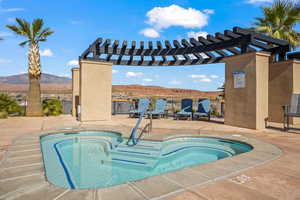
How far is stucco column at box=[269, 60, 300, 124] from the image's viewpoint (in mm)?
6379

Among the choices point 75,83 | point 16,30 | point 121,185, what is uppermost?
point 16,30

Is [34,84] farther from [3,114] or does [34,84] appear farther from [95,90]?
[95,90]

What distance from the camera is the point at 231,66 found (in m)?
6.49

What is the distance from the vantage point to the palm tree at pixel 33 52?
30.4ft

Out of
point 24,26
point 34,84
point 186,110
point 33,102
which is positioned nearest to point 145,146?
point 186,110

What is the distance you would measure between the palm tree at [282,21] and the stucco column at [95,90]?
7820mm

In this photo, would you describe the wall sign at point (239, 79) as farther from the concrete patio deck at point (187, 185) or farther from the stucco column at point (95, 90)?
the stucco column at point (95, 90)

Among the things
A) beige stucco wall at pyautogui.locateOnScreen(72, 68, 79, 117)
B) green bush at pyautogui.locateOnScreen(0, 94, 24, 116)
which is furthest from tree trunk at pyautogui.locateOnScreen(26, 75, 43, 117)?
beige stucco wall at pyautogui.locateOnScreen(72, 68, 79, 117)

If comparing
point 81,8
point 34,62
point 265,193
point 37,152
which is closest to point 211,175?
point 265,193

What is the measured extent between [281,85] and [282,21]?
4.09 metres

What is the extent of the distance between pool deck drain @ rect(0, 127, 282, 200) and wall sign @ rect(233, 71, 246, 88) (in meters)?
3.54

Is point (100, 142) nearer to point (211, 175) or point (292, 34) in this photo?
point (211, 175)

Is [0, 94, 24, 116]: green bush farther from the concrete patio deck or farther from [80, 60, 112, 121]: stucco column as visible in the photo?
the concrete patio deck

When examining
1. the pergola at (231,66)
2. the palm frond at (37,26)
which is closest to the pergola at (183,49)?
the pergola at (231,66)
